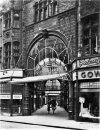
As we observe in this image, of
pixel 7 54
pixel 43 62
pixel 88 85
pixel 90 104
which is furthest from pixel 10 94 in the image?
pixel 90 104

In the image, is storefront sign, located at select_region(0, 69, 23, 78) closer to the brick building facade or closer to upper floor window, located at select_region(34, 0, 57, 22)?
the brick building facade

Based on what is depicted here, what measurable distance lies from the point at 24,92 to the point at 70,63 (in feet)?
20.4

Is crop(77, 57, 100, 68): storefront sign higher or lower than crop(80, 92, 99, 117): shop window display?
higher

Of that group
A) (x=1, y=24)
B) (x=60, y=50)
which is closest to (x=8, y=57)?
(x=1, y=24)

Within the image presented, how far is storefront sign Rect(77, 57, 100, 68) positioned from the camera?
1950cm

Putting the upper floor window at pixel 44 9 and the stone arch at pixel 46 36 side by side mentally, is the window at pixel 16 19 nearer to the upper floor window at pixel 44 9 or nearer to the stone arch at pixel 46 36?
the upper floor window at pixel 44 9

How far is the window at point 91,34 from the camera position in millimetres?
20453

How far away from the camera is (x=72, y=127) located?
57.4 feet

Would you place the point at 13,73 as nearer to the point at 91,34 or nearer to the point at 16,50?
the point at 16,50

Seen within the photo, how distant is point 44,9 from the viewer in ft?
87.4

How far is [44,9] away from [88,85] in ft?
31.6

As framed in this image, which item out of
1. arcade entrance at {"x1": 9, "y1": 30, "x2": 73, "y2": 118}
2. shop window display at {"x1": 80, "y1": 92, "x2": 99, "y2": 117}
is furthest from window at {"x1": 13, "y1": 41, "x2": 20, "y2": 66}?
shop window display at {"x1": 80, "y1": 92, "x2": 99, "y2": 117}

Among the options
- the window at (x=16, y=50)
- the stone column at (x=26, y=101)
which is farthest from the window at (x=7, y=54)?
the stone column at (x=26, y=101)

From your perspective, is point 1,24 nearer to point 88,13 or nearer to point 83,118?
point 88,13
